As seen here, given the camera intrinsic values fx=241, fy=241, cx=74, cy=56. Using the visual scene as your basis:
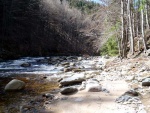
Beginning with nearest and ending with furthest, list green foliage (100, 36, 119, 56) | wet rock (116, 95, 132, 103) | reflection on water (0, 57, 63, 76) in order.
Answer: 1. wet rock (116, 95, 132, 103)
2. reflection on water (0, 57, 63, 76)
3. green foliage (100, 36, 119, 56)

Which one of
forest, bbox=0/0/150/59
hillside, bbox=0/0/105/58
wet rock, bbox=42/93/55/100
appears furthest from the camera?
hillside, bbox=0/0/105/58

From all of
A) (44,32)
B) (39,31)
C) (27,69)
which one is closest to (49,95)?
(27,69)

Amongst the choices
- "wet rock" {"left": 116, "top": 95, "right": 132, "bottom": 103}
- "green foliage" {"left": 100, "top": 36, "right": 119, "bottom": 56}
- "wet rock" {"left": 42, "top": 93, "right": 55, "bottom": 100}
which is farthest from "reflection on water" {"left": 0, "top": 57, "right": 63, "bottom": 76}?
"wet rock" {"left": 116, "top": 95, "right": 132, "bottom": 103}

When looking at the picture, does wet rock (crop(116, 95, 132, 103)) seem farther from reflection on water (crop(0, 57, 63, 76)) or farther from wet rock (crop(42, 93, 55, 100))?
reflection on water (crop(0, 57, 63, 76))

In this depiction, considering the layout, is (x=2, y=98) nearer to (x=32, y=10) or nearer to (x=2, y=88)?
(x=2, y=88)

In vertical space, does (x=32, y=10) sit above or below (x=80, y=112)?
above

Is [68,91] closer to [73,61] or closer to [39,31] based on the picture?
[73,61]

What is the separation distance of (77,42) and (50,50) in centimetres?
1077

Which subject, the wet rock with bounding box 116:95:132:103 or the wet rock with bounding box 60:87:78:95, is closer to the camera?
the wet rock with bounding box 116:95:132:103

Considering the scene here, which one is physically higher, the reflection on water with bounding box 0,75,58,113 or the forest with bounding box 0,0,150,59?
the forest with bounding box 0,0,150,59

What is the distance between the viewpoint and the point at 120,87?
8.89 m

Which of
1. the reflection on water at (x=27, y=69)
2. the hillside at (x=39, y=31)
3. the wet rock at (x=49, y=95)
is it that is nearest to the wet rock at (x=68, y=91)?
the wet rock at (x=49, y=95)

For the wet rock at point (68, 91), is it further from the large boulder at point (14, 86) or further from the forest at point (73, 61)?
the large boulder at point (14, 86)

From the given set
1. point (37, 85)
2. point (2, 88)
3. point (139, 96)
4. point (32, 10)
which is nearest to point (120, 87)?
point (139, 96)
